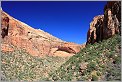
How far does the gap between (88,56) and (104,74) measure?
19.4 ft

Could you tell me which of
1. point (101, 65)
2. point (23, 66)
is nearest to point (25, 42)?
point (23, 66)

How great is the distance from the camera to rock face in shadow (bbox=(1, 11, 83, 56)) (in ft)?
153

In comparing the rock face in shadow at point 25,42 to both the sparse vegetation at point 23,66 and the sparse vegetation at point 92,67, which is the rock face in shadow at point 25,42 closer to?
the sparse vegetation at point 23,66

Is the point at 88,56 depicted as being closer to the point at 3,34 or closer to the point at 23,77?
the point at 23,77

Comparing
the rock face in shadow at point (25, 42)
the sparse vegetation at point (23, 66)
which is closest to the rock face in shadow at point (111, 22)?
the sparse vegetation at point (23, 66)

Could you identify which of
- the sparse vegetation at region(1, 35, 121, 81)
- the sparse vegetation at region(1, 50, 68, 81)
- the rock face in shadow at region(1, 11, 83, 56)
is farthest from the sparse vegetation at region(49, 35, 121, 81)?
the rock face in shadow at region(1, 11, 83, 56)

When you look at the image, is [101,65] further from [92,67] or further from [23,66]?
[23,66]

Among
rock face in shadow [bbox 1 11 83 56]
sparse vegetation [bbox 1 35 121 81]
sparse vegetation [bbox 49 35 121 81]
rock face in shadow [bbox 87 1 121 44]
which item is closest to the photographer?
sparse vegetation [bbox 49 35 121 81]

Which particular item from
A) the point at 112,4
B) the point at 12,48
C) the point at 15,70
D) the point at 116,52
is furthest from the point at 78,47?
the point at 116,52

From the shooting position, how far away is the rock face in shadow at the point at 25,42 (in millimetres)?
46594

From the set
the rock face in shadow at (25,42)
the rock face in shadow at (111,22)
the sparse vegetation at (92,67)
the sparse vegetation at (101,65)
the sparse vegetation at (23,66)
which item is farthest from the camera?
the rock face in shadow at (25,42)

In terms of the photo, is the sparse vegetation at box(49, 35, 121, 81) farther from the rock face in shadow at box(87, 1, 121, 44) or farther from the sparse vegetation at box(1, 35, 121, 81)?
the rock face in shadow at box(87, 1, 121, 44)

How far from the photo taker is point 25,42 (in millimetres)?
Result: 54062

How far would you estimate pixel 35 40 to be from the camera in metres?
61.0
